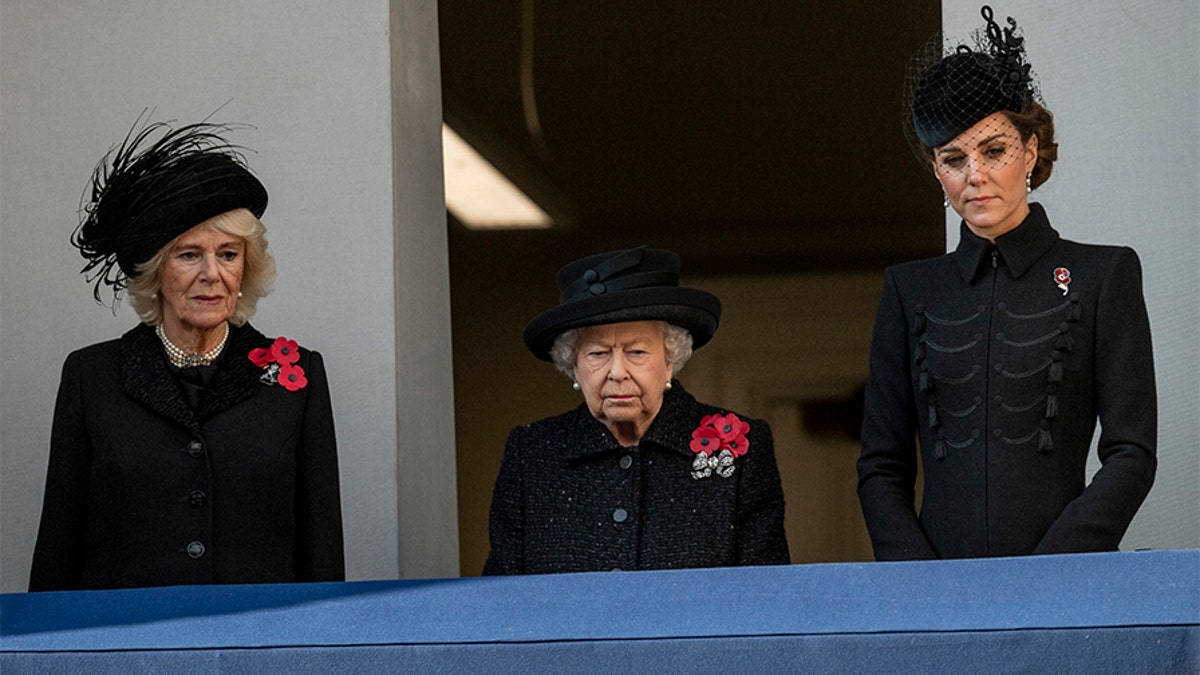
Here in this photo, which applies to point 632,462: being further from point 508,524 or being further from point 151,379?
point 151,379

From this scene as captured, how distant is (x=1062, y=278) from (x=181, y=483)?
5.35ft

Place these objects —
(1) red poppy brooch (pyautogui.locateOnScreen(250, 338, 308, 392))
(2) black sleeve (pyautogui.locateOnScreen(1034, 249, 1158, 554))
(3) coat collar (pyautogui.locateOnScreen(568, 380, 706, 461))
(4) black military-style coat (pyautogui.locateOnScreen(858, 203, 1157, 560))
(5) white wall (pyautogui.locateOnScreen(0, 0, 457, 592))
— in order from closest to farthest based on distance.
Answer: (2) black sleeve (pyautogui.locateOnScreen(1034, 249, 1158, 554))
(4) black military-style coat (pyautogui.locateOnScreen(858, 203, 1157, 560))
(3) coat collar (pyautogui.locateOnScreen(568, 380, 706, 461))
(1) red poppy brooch (pyautogui.locateOnScreen(250, 338, 308, 392))
(5) white wall (pyautogui.locateOnScreen(0, 0, 457, 592))

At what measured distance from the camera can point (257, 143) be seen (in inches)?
167

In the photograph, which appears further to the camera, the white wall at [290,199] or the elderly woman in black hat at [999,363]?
the white wall at [290,199]

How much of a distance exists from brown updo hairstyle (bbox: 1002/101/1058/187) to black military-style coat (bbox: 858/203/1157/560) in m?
0.07

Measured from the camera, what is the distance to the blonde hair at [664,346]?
3.32m

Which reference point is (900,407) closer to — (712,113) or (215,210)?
(215,210)

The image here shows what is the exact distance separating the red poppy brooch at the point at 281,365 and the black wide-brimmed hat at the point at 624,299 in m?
0.45

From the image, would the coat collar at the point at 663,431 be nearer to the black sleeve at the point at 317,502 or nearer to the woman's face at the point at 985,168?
the black sleeve at the point at 317,502

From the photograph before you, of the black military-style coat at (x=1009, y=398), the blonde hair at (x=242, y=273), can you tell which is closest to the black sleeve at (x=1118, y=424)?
the black military-style coat at (x=1009, y=398)

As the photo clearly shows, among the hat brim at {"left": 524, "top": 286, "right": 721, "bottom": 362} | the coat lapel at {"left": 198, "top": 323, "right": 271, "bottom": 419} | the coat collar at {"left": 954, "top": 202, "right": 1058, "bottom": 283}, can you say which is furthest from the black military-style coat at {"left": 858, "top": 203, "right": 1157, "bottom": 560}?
the coat lapel at {"left": 198, "top": 323, "right": 271, "bottom": 419}

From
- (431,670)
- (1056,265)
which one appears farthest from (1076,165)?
(431,670)

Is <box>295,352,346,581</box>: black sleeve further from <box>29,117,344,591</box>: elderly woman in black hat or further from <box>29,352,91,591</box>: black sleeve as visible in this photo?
<box>29,352,91,591</box>: black sleeve

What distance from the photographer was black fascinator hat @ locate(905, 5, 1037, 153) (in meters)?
2.97
